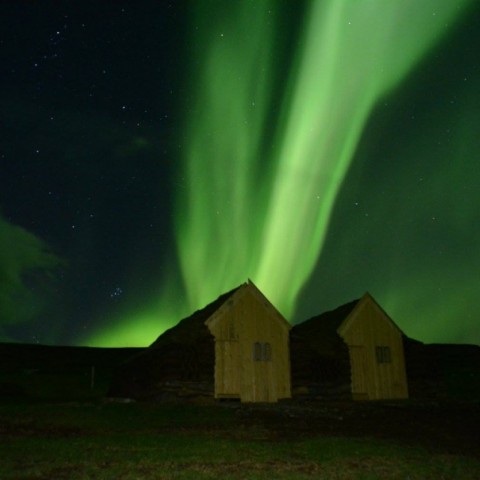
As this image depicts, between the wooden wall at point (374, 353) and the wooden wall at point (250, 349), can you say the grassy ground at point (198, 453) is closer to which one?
Result: the wooden wall at point (250, 349)

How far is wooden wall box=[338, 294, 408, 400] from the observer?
40562 mm

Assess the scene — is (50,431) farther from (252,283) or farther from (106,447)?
(252,283)

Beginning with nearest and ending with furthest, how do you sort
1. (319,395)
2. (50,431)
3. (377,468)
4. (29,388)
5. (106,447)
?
(377,468)
(106,447)
(50,431)
(319,395)
(29,388)

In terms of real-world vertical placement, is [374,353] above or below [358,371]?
above

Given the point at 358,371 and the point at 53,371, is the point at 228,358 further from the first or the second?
the point at 53,371

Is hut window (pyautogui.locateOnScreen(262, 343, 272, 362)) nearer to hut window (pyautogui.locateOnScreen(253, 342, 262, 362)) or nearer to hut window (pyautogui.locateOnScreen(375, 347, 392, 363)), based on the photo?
hut window (pyautogui.locateOnScreen(253, 342, 262, 362))

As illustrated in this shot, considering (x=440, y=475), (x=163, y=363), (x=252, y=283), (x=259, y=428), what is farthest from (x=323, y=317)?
(x=440, y=475)

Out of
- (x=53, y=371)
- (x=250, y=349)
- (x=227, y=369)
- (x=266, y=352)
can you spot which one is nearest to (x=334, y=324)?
(x=266, y=352)

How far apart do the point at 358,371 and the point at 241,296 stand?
36.8ft

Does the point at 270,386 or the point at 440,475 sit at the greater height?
the point at 270,386

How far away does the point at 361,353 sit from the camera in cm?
4116

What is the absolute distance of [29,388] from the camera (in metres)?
56.4

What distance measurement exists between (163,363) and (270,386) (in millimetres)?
7614

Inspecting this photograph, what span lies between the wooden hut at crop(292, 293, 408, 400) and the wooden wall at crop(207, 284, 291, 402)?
1437mm
